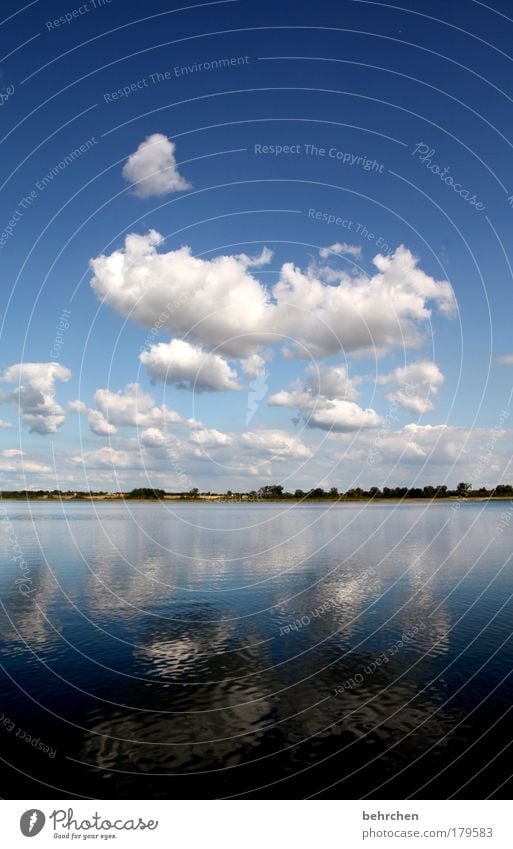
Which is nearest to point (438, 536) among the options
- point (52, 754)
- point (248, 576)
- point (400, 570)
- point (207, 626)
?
point (400, 570)

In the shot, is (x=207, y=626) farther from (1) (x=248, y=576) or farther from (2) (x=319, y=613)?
(1) (x=248, y=576)

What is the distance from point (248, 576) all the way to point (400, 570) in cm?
2628

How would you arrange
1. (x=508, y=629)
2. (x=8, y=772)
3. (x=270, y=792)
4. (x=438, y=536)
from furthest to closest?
1. (x=438, y=536)
2. (x=508, y=629)
3. (x=8, y=772)
4. (x=270, y=792)

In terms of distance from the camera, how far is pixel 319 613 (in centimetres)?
6456

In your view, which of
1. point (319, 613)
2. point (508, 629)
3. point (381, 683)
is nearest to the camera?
point (381, 683)

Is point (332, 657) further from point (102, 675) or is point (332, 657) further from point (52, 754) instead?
point (52, 754)

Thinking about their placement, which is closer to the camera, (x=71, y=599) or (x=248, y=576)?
(x=71, y=599)

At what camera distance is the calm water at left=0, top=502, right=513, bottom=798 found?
2981 cm

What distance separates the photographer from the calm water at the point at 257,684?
29812 millimetres
